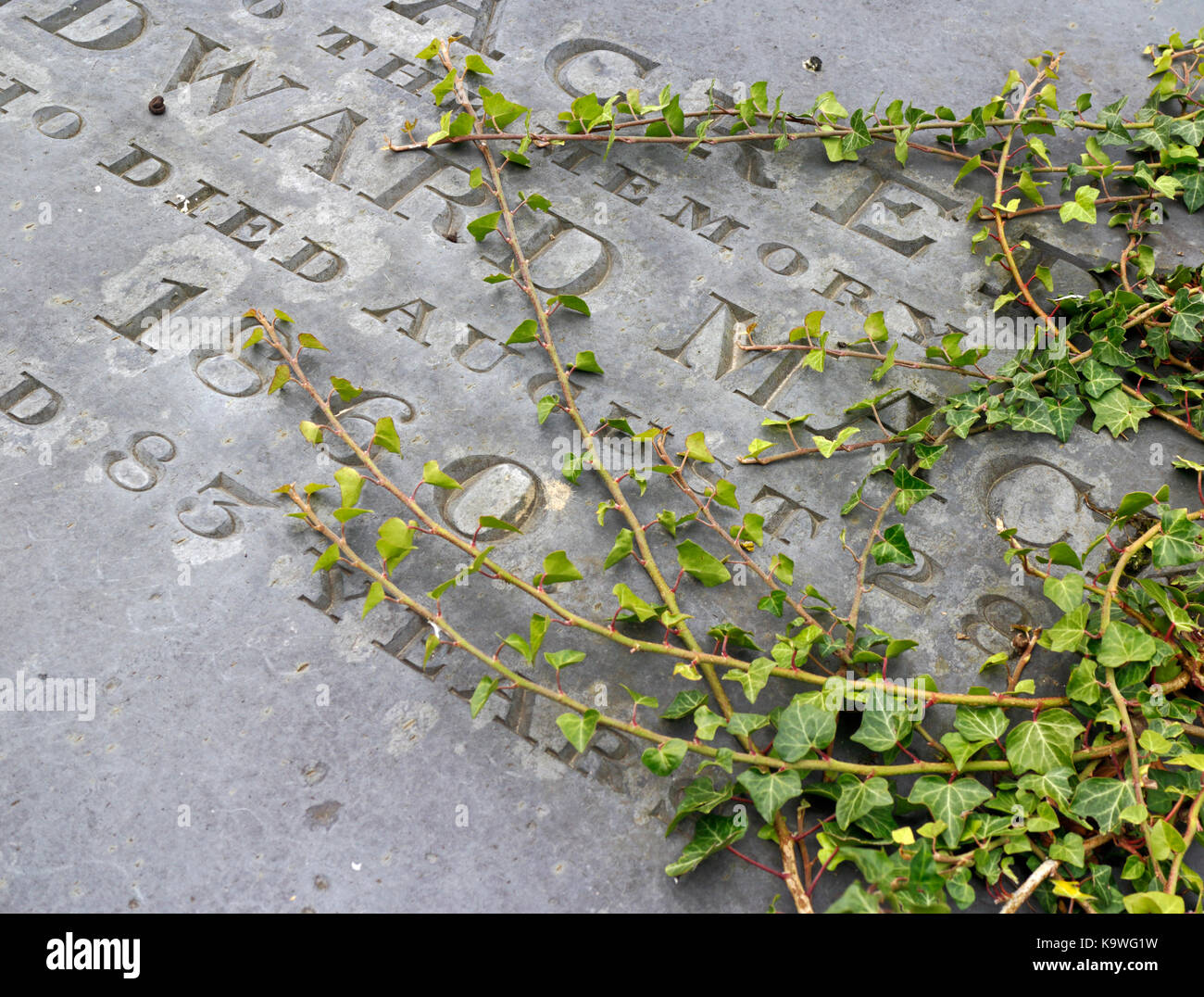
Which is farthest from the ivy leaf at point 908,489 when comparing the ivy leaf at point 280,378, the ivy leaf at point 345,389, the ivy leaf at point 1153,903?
the ivy leaf at point 280,378

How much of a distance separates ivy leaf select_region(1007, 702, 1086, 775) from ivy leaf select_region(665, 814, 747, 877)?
47 centimetres

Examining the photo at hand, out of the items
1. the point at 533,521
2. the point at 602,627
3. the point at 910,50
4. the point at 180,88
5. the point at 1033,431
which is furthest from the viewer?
the point at 910,50

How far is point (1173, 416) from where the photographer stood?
2.05m

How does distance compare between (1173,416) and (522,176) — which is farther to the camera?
(522,176)

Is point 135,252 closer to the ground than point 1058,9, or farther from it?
closer to the ground

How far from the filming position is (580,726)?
4.96 feet

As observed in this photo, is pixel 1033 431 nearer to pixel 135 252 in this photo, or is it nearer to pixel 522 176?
pixel 522 176

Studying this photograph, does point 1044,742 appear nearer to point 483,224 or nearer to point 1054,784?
point 1054,784

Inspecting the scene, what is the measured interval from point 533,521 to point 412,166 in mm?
1061

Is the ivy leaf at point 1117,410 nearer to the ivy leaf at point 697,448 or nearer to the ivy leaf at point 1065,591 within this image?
the ivy leaf at point 1065,591

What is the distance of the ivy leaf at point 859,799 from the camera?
4.92 ft

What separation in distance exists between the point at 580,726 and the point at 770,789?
0.32 metres

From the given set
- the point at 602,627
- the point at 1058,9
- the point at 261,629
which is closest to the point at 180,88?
the point at 261,629

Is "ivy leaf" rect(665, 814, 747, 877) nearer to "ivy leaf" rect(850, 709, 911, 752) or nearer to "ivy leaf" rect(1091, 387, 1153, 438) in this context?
"ivy leaf" rect(850, 709, 911, 752)
